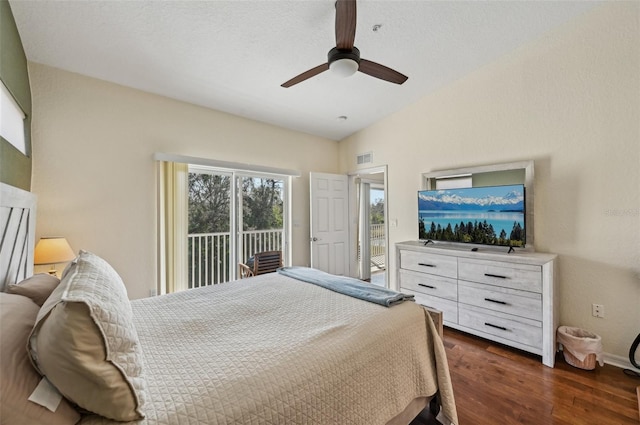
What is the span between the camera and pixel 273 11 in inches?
83.2

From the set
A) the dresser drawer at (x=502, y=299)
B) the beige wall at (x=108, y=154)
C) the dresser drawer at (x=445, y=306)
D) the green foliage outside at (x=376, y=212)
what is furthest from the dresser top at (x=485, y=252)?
the beige wall at (x=108, y=154)

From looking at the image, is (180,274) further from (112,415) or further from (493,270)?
(493,270)

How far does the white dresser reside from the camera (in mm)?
2387

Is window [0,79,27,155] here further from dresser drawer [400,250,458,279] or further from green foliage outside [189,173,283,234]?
dresser drawer [400,250,458,279]

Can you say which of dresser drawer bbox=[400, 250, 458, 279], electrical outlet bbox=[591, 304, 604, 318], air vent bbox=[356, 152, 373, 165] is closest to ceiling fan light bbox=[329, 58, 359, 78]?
dresser drawer bbox=[400, 250, 458, 279]

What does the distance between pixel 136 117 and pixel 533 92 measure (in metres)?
4.32

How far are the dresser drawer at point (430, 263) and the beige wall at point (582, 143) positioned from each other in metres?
0.90

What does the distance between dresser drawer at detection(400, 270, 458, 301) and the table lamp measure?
11.4ft

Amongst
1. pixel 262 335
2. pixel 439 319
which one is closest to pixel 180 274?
pixel 262 335

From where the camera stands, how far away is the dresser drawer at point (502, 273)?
2441 millimetres

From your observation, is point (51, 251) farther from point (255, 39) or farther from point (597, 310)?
point (597, 310)

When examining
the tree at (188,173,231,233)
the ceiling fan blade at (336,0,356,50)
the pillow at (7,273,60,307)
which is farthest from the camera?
the tree at (188,173,231,233)

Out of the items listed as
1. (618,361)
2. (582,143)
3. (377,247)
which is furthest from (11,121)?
(377,247)

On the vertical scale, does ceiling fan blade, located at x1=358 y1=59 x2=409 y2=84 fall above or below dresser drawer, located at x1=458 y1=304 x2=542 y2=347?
above
